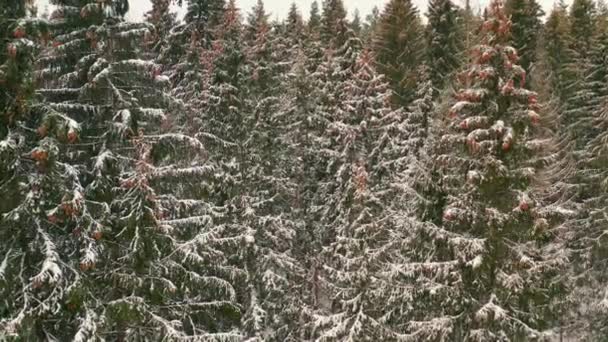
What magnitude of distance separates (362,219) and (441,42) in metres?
15.6

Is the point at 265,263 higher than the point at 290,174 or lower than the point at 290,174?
lower

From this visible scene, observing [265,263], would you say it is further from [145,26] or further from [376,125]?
[145,26]

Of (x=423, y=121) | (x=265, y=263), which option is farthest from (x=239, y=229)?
(x=423, y=121)

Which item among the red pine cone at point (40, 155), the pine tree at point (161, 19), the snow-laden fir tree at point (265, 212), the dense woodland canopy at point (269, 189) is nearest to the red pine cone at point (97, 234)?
the dense woodland canopy at point (269, 189)

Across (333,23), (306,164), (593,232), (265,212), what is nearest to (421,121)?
(306,164)

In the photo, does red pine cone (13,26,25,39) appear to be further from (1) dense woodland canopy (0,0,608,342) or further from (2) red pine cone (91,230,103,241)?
(2) red pine cone (91,230,103,241)

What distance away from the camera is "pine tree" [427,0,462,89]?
32625 mm

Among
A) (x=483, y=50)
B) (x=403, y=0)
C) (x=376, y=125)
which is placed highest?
(x=403, y=0)

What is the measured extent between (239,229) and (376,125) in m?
7.43

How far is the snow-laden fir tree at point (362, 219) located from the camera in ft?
70.6

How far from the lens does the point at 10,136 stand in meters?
13.3

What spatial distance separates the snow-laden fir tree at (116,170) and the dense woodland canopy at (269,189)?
2.6 inches

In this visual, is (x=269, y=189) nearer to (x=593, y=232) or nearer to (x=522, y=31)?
(x=593, y=232)

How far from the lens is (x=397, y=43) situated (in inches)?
1403
